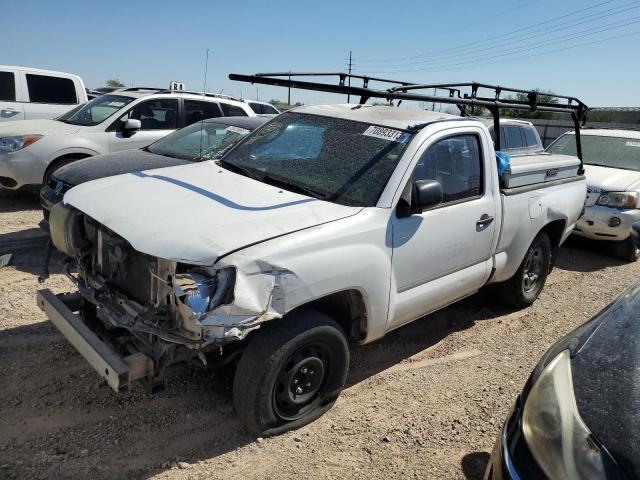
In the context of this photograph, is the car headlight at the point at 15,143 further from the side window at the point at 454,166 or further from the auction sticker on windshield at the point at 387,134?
the side window at the point at 454,166

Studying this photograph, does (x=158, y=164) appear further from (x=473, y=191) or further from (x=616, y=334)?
(x=616, y=334)

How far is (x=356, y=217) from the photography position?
10.4 ft

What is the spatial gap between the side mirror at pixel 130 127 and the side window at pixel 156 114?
310 millimetres

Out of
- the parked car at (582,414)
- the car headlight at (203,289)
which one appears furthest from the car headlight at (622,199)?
the car headlight at (203,289)

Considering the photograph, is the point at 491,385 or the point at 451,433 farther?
the point at 491,385

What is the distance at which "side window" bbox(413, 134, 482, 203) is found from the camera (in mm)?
3729

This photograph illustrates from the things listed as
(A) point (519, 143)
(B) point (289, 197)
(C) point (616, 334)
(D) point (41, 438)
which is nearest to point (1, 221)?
(D) point (41, 438)

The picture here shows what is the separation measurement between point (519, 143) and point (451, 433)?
760 cm

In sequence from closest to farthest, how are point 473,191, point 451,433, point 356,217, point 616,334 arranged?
point 616,334 → point 356,217 → point 451,433 → point 473,191

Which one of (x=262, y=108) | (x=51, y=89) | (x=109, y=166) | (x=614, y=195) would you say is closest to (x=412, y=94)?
(x=109, y=166)

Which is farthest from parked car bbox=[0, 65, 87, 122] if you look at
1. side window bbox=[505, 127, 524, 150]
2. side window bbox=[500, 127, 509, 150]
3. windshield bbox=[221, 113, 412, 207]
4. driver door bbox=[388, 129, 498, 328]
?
driver door bbox=[388, 129, 498, 328]

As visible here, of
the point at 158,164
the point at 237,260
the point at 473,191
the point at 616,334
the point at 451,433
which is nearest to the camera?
the point at 616,334

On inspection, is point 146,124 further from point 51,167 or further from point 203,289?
point 203,289

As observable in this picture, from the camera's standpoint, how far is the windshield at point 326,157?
3.45 m
